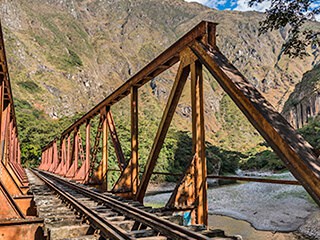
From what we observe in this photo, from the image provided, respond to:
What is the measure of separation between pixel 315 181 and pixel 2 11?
149 m

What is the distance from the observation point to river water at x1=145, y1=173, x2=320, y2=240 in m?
18.8

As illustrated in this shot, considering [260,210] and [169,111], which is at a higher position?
[169,111]

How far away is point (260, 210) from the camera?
24375mm

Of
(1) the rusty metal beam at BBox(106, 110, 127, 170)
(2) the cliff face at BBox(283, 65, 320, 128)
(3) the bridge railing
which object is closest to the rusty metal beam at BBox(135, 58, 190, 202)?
(3) the bridge railing

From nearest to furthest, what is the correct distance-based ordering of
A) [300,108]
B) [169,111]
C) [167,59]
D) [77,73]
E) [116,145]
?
1. [169,111]
2. [167,59]
3. [116,145]
4. [300,108]
5. [77,73]

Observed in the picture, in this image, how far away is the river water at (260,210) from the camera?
1884 centimetres

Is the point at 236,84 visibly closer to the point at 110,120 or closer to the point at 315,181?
the point at 315,181

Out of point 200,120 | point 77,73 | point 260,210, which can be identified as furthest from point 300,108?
point 200,120

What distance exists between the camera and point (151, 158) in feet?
20.4

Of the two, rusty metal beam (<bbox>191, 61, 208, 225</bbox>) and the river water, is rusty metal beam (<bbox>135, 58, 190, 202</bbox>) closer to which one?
rusty metal beam (<bbox>191, 61, 208, 225</bbox>)

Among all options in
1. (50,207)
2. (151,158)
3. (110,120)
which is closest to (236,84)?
(151,158)

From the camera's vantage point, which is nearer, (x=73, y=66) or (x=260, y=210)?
(x=260, y=210)

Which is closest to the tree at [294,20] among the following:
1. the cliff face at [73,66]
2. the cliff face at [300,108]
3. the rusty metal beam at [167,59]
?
the rusty metal beam at [167,59]

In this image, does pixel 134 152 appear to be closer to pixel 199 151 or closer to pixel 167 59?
pixel 167 59
